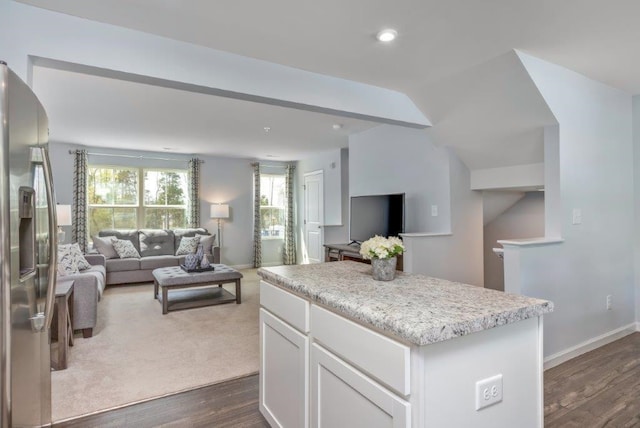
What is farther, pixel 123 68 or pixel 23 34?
pixel 123 68

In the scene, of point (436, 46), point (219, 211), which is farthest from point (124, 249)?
point (436, 46)

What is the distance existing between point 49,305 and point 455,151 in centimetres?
376

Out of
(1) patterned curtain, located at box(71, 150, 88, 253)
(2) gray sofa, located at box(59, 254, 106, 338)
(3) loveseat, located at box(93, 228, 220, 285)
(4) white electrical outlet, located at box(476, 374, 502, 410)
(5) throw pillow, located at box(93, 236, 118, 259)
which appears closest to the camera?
(4) white electrical outlet, located at box(476, 374, 502, 410)

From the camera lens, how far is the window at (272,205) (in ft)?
27.0

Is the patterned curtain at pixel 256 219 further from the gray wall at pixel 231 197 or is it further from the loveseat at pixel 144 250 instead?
the loveseat at pixel 144 250

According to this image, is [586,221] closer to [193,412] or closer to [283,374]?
[283,374]

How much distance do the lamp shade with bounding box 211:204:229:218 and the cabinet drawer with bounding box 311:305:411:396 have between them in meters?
6.03

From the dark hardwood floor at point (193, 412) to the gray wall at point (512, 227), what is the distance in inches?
145

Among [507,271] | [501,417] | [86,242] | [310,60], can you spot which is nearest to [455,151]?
[507,271]

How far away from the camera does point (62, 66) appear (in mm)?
2178

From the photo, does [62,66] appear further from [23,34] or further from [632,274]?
[632,274]

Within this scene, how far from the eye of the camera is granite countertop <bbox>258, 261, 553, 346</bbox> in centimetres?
109

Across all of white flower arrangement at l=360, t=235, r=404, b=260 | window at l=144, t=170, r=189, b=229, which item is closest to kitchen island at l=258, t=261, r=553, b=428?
white flower arrangement at l=360, t=235, r=404, b=260

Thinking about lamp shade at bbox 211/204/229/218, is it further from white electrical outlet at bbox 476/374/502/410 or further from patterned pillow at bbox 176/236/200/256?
white electrical outlet at bbox 476/374/502/410
